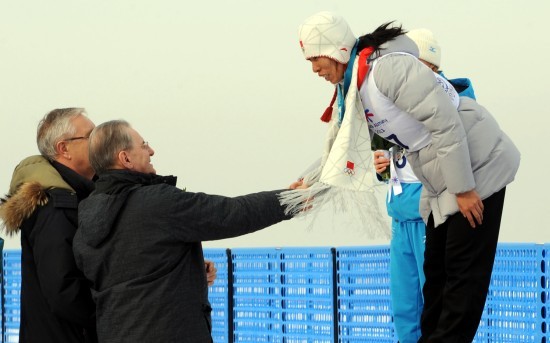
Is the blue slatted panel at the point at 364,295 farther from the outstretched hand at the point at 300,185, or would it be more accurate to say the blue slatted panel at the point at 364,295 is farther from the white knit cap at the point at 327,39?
the white knit cap at the point at 327,39

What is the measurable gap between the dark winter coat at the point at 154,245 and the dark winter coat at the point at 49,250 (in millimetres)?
116

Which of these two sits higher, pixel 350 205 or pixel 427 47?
pixel 427 47

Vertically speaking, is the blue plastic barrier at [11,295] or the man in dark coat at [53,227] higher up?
the man in dark coat at [53,227]

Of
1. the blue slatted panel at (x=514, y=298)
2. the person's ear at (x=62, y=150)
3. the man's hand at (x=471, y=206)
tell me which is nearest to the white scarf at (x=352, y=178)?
the man's hand at (x=471, y=206)

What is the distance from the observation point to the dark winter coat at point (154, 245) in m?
2.86

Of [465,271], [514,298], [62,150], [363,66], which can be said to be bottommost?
[514,298]

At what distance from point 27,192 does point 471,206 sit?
131 centimetres

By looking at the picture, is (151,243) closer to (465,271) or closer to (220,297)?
(465,271)

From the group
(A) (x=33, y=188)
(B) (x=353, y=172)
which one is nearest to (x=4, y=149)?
(A) (x=33, y=188)

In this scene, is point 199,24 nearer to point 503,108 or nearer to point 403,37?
point 503,108

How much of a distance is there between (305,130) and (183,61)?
1210mm

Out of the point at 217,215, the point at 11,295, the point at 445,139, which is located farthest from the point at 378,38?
the point at 11,295

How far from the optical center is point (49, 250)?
304 cm

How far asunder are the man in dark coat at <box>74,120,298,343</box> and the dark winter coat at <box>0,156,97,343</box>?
0.10 meters
